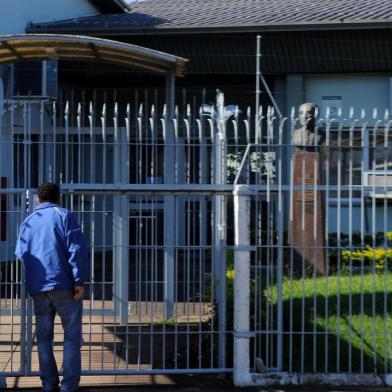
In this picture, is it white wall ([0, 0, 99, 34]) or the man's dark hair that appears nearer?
the man's dark hair

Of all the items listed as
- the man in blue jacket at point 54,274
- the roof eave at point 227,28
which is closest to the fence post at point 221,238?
the man in blue jacket at point 54,274

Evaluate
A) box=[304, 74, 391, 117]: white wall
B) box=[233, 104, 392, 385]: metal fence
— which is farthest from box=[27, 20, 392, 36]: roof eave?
box=[233, 104, 392, 385]: metal fence

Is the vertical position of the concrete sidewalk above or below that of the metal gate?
below

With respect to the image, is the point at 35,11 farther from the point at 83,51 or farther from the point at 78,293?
the point at 78,293

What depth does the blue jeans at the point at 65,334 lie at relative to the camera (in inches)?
250

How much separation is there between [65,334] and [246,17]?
12048 millimetres

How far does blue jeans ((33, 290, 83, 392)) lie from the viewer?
6.34 metres

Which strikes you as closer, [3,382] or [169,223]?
[3,382]

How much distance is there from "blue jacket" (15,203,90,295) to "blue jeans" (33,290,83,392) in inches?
4.2

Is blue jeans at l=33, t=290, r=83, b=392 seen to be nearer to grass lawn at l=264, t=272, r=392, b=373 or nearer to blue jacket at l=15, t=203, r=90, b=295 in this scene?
blue jacket at l=15, t=203, r=90, b=295

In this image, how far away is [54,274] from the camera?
6246 mm

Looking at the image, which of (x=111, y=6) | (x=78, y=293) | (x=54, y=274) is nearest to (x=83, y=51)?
(x=54, y=274)

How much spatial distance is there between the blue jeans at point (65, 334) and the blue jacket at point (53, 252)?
0.11 meters

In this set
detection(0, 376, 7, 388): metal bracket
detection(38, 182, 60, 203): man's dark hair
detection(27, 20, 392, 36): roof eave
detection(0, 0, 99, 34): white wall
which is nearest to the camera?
detection(38, 182, 60, 203): man's dark hair
